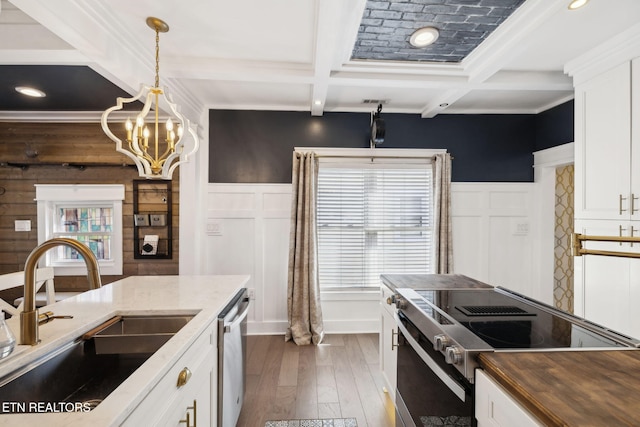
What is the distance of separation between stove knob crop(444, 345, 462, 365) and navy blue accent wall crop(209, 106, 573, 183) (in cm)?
264

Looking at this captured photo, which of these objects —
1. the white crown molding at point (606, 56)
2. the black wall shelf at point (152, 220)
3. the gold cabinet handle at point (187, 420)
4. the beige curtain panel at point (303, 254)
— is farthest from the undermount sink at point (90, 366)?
the white crown molding at point (606, 56)

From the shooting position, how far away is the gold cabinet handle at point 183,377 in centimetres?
102

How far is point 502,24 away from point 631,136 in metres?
1.09

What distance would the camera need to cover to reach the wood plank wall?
3.47m

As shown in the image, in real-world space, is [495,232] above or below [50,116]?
below

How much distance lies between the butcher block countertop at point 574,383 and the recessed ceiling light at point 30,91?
13.4 feet

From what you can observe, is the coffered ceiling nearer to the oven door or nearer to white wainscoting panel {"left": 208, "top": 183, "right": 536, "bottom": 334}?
white wainscoting panel {"left": 208, "top": 183, "right": 536, "bottom": 334}

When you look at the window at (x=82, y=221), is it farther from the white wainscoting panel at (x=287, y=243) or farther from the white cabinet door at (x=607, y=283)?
the white cabinet door at (x=607, y=283)

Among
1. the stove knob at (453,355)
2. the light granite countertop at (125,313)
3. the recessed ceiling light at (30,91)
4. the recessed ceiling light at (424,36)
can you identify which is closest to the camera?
the light granite countertop at (125,313)

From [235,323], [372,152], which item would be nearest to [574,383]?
[235,323]

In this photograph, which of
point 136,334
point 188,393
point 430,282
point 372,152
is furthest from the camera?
point 372,152

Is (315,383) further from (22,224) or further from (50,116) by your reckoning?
(50,116)

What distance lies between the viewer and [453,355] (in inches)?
40.1

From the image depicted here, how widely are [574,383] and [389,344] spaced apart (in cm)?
135
